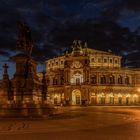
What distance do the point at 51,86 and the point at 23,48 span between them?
288ft

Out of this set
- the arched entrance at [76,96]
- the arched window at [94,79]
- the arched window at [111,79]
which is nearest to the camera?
the arched entrance at [76,96]

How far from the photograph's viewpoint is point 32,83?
35.8 meters

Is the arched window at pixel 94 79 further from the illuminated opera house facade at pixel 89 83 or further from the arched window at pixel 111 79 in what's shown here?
the arched window at pixel 111 79

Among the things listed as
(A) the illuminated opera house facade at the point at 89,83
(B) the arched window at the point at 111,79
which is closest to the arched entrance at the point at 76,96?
(A) the illuminated opera house facade at the point at 89,83

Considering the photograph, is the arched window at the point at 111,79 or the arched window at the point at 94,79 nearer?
the arched window at the point at 94,79

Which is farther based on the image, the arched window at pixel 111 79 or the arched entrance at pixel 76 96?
the arched window at pixel 111 79

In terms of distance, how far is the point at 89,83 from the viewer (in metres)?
117

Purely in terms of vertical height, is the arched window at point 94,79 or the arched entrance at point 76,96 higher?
the arched window at point 94,79

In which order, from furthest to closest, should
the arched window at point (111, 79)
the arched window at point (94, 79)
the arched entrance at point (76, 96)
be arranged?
1. the arched window at point (111, 79)
2. the arched window at point (94, 79)
3. the arched entrance at point (76, 96)

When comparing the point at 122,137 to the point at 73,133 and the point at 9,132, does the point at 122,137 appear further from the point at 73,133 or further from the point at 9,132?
the point at 9,132

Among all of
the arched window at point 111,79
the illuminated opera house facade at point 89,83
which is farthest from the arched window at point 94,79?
the arched window at point 111,79

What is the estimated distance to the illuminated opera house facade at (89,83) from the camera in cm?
11594

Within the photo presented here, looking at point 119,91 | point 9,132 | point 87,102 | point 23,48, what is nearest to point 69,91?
point 87,102

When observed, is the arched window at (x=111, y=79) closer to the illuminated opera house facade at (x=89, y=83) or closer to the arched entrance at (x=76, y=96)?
the illuminated opera house facade at (x=89, y=83)
